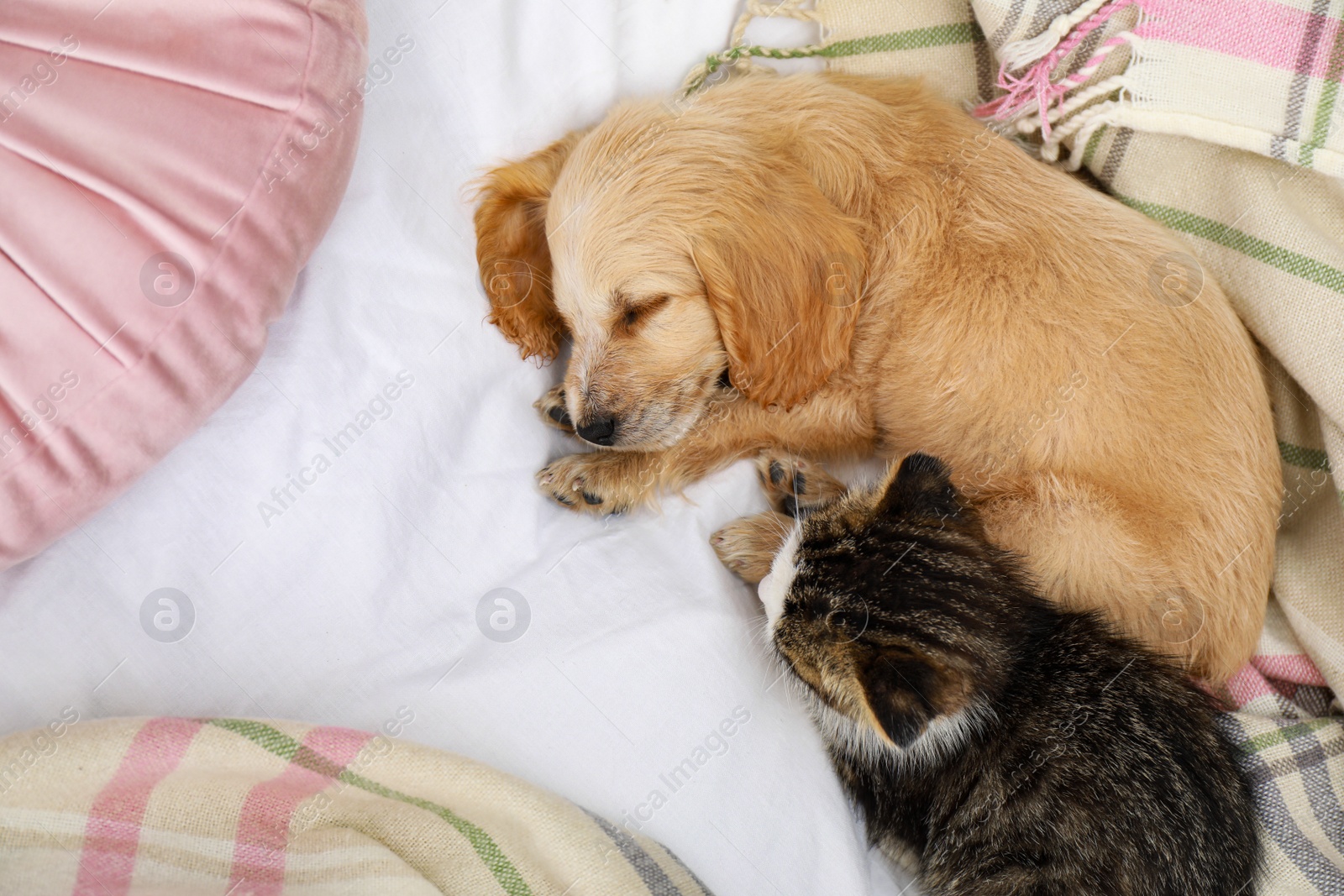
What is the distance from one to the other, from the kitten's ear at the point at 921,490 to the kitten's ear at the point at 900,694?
1.43 feet

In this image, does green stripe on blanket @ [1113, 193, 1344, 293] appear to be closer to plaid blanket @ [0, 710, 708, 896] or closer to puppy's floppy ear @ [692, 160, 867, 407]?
puppy's floppy ear @ [692, 160, 867, 407]

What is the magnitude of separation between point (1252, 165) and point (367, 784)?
2.74 meters

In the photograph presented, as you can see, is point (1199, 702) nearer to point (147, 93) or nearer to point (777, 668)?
point (777, 668)

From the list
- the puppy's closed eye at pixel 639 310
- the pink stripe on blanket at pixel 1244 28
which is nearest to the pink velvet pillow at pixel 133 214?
the puppy's closed eye at pixel 639 310

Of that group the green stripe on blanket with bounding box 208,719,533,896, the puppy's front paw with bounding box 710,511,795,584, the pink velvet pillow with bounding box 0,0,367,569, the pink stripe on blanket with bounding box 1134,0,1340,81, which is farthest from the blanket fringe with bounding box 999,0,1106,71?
the green stripe on blanket with bounding box 208,719,533,896

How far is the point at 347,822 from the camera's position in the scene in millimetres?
1852

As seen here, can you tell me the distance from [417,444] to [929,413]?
1390 mm

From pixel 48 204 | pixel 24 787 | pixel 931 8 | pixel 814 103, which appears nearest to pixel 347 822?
pixel 24 787

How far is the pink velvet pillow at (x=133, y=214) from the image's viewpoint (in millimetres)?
1721

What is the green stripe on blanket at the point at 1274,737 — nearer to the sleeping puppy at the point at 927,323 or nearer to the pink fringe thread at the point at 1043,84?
the sleeping puppy at the point at 927,323

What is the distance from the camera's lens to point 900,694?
173 cm

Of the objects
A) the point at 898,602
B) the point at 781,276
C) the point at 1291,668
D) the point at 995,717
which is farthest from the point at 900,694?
the point at 1291,668

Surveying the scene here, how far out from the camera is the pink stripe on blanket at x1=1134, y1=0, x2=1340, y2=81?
2143 mm

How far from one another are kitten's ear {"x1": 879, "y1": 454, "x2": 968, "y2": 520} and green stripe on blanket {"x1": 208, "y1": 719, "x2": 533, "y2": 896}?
1208 millimetres
